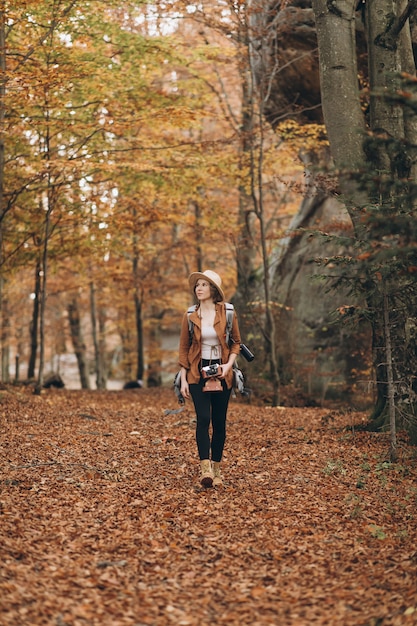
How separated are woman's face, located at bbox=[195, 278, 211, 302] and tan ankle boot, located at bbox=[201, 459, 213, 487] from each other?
1.64m

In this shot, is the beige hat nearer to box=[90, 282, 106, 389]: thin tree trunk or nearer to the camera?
the camera

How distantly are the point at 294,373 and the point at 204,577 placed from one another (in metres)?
12.4

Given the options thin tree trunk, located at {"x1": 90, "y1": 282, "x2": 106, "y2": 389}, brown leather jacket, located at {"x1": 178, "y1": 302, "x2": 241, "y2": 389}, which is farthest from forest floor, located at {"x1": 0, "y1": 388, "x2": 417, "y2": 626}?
thin tree trunk, located at {"x1": 90, "y1": 282, "x2": 106, "y2": 389}

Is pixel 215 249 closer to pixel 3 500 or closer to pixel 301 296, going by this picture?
pixel 301 296

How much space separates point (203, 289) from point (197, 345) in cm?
→ 56

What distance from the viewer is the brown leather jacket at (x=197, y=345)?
20.8ft

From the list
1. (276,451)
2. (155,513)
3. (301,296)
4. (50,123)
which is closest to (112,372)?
(301,296)

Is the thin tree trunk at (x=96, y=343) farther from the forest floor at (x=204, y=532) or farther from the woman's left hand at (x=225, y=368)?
the woman's left hand at (x=225, y=368)

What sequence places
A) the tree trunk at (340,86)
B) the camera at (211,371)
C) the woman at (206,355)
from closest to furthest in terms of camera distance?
1. the camera at (211,371)
2. the woman at (206,355)
3. the tree trunk at (340,86)

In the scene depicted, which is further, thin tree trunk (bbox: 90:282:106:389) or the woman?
thin tree trunk (bbox: 90:282:106:389)

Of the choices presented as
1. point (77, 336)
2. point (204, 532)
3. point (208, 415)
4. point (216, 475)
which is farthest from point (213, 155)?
point (77, 336)

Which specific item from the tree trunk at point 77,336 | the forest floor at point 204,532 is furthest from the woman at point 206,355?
the tree trunk at point 77,336

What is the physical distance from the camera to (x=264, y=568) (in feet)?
15.1

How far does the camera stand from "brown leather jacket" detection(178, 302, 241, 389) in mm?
6340
